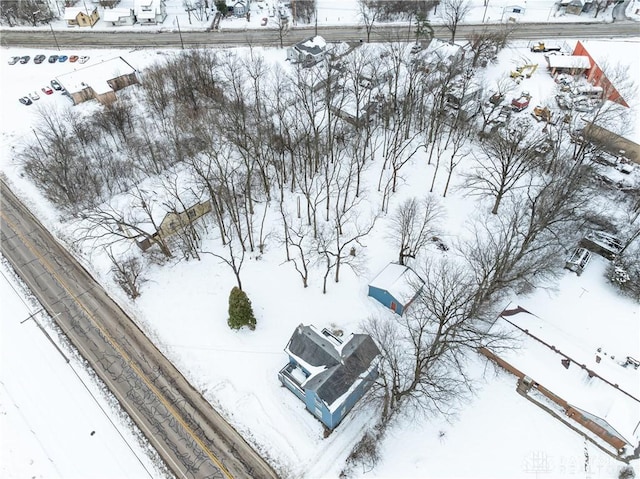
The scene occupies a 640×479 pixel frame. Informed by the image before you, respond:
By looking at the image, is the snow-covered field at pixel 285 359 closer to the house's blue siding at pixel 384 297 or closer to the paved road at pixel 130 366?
the house's blue siding at pixel 384 297

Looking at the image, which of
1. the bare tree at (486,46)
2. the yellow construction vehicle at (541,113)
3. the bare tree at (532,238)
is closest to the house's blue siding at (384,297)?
the bare tree at (532,238)

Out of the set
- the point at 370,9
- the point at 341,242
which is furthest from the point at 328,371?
the point at 370,9

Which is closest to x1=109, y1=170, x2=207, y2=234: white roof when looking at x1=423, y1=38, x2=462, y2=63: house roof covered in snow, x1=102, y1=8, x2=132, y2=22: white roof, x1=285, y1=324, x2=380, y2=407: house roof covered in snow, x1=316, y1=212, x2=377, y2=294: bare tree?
x1=316, y1=212, x2=377, y2=294: bare tree

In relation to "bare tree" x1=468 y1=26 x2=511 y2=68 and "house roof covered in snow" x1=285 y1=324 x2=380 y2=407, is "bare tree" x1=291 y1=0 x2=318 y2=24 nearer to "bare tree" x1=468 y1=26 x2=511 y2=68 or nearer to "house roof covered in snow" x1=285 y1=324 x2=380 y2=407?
"bare tree" x1=468 y1=26 x2=511 y2=68

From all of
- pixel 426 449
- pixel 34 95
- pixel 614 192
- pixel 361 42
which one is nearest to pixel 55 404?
pixel 426 449

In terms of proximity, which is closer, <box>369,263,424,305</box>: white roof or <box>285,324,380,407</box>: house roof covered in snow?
<box>285,324,380,407</box>: house roof covered in snow

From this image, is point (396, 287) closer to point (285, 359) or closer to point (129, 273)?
point (285, 359)
